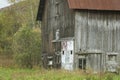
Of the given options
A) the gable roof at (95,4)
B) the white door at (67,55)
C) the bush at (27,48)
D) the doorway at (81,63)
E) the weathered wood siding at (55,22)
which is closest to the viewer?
the gable roof at (95,4)

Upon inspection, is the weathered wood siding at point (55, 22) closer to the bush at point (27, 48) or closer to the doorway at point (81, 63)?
the doorway at point (81, 63)

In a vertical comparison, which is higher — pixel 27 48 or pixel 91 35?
pixel 91 35

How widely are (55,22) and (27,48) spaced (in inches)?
371

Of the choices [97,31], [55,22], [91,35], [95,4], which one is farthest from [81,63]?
[55,22]

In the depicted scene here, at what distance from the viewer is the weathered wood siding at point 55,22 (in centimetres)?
3199

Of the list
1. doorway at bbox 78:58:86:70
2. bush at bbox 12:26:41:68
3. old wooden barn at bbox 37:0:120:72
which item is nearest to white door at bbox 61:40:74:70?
old wooden barn at bbox 37:0:120:72

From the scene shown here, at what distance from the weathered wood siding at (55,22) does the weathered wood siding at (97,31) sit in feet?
2.64

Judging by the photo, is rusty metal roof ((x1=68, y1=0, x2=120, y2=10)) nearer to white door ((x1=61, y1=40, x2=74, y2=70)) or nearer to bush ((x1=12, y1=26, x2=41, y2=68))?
white door ((x1=61, y1=40, x2=74, y2=70))

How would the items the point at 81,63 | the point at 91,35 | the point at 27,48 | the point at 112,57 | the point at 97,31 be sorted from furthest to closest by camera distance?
the point at 27,48
the point at 112,57
the point at 97,31
the point at 91,35
the point at 81,63

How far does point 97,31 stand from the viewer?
102ft

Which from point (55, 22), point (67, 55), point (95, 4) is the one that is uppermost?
point (95, 4)

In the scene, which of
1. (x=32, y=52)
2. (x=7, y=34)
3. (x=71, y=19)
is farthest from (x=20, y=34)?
(x=7, y=34)

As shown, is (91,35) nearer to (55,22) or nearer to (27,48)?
(55,22)

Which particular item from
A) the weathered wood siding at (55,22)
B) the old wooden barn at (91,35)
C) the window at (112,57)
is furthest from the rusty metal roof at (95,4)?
the window at (112,57)
